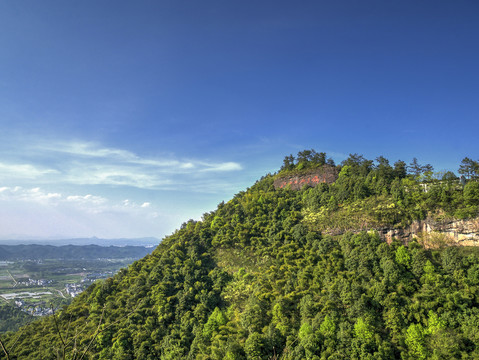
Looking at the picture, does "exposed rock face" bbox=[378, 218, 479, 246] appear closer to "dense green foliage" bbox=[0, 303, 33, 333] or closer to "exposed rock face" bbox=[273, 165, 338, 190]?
"exposed rock face" bbox=[273, 165, 338, 190]

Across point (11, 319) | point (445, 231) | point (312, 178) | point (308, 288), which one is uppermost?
point (312, 178)

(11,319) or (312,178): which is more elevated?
(312,178)

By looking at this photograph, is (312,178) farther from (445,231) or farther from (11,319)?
(11,319)

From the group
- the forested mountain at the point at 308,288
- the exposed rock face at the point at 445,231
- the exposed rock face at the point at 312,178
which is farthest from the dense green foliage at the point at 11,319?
the exposed rock face at the point at 445,231

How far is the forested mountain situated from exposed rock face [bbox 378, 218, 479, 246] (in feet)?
3.41

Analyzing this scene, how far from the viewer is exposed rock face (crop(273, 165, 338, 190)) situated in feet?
206

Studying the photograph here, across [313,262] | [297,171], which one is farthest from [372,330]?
[297,171]

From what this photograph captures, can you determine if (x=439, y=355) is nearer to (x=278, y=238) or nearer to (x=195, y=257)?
(x=278, y=238)

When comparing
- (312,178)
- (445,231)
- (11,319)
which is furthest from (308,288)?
(11,319)

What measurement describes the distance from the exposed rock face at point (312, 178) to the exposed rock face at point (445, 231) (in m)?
21.0

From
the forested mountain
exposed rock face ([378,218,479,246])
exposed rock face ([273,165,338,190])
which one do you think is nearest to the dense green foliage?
the forested mountain

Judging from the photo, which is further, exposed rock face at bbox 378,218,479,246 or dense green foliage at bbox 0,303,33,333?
dense green foliage at bbox 0,303,33,333

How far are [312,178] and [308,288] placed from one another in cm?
2996

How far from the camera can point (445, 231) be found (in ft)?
129
